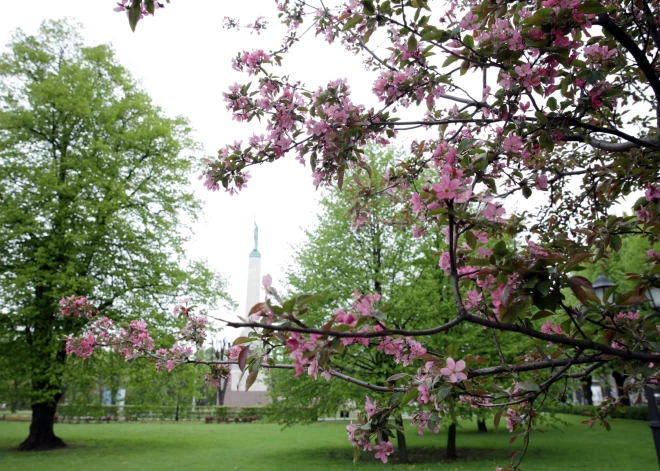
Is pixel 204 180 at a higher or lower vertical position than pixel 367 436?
higher

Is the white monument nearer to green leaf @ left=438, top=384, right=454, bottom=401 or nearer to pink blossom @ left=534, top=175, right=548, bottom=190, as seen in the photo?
pink blossom @ left=534, top=175, right=548, bottom=190

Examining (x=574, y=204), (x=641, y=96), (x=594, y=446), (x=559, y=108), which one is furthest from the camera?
(x=594, y=446)

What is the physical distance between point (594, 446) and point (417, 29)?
593 inches

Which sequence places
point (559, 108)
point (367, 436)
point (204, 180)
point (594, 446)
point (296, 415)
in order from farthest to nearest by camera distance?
point (594, 446) → point (296, 415) → point (204, 180) → point (559, 108) → point (367, 436)

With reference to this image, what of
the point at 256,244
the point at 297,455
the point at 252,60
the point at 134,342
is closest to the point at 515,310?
the point at 252,60

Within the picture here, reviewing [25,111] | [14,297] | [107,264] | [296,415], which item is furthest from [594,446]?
[25,111]

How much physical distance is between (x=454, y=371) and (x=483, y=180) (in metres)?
0.86

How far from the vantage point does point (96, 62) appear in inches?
573

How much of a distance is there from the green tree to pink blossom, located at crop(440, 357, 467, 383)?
11.5m

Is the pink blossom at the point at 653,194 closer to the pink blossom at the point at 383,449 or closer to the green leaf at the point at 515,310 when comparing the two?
the green leaf at the point at 515,310

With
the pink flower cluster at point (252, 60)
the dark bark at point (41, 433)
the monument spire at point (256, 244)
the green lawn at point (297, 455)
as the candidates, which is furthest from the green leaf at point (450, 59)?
the monument spire at point (256, 244)

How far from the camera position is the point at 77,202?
40.2 ft

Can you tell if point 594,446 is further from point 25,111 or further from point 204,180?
point 25,111

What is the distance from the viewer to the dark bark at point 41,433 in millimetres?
13000
